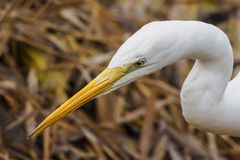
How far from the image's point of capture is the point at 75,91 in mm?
2828

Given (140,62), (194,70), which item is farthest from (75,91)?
(140,62)

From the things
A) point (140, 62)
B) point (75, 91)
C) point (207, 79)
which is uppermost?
point (140, 62)

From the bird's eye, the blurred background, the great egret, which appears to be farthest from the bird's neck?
the blurred background

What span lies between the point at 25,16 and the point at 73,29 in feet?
1.04

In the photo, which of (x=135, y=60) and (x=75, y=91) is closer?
(x=135, y=60)

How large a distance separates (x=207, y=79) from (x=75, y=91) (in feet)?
3.92

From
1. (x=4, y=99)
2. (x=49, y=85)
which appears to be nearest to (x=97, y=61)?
(x=49, y=85)

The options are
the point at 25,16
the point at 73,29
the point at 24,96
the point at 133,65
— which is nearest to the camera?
the point at 133,65

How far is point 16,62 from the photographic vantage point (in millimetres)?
2848

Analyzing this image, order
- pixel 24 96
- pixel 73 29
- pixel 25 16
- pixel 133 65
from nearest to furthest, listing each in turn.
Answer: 1. pixel 133 65
2. pixel 24 96
3. pixel 25 16
4. pixel 73 29

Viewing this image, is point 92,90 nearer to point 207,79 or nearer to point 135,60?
point 135,60

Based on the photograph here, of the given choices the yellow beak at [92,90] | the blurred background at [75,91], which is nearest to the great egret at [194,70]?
the yellow beak at [92,90]

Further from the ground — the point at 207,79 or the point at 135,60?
the point at 135,60

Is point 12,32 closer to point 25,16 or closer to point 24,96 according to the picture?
point 25,16
